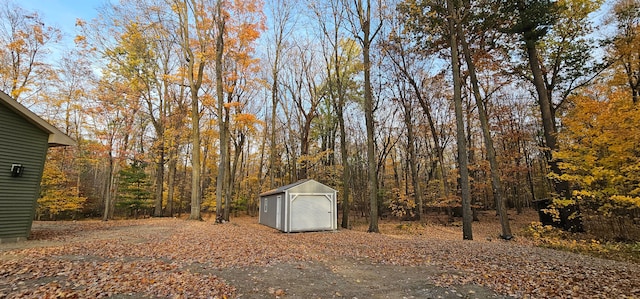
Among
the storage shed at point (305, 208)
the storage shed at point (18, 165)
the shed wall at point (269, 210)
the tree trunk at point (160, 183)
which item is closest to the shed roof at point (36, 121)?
the storage shed at point (18, 165)

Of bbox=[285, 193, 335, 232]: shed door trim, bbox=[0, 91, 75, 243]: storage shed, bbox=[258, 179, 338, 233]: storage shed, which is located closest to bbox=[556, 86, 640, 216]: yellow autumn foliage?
bbox=[285, 193, 335, 232]: shed door trim

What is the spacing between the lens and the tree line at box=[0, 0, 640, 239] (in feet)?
34.4

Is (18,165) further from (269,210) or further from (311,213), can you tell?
(269,210)

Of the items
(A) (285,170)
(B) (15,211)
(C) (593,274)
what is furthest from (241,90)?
(C) (593,274)

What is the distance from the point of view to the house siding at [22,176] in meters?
7.12

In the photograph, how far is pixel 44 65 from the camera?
15.8 m

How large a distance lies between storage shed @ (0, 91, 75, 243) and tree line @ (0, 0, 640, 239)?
678 centimetres

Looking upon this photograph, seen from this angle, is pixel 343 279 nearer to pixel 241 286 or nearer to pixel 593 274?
pixel 241 286

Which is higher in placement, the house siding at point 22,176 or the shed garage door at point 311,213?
the house siding at point 22,176

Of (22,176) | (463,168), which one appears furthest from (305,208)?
(22,176)

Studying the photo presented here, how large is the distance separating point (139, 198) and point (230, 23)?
16.0 metres

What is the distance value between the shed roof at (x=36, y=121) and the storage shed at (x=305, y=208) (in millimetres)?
8515

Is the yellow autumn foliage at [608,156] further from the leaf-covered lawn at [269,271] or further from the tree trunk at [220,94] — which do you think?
the tree trunk at [220,94]

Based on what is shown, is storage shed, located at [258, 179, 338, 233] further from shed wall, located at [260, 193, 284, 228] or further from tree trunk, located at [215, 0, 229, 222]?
tree trunk, located at [215, 0, 229, 222]
